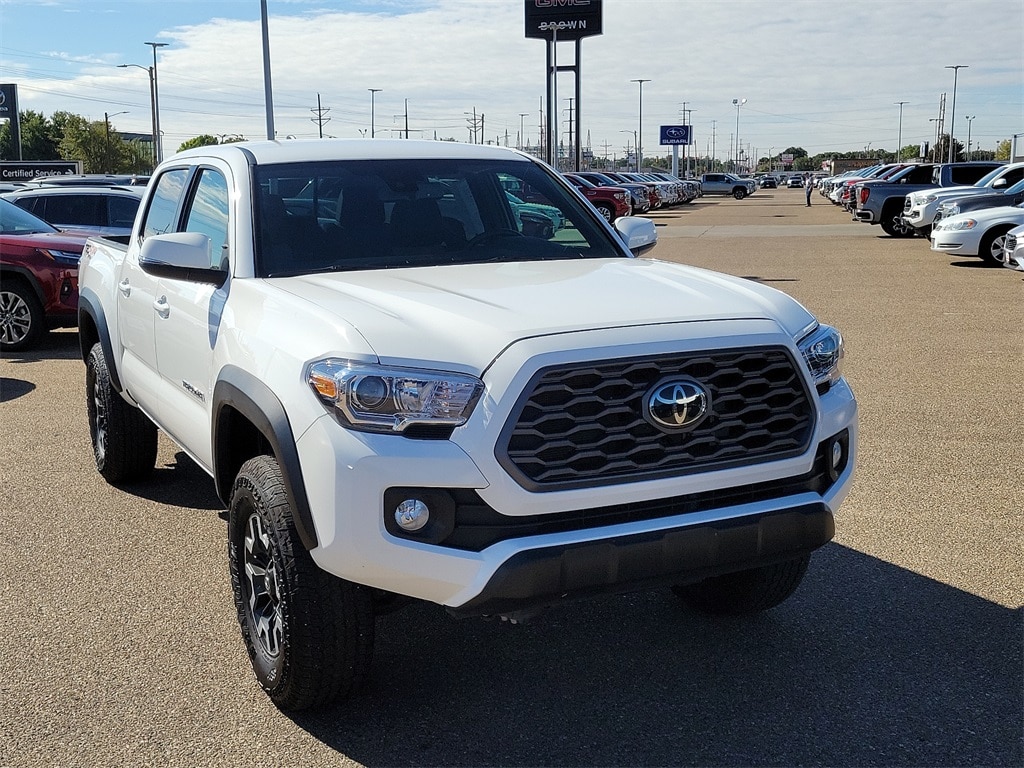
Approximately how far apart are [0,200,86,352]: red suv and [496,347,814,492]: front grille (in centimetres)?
905

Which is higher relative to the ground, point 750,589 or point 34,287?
point 34,287

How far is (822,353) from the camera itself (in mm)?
3580

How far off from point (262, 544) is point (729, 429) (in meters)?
1.52

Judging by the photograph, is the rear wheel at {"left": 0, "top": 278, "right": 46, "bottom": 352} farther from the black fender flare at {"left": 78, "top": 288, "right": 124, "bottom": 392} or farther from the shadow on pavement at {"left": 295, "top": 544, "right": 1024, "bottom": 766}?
the shadow on pavement at {"left": 295, "top": 544, "right": 1024, "bottom": 766}

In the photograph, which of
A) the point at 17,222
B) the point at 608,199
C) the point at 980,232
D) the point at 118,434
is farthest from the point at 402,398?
the point at 608,199

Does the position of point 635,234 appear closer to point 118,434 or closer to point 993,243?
point 118,434

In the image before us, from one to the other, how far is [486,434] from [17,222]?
10.2 m

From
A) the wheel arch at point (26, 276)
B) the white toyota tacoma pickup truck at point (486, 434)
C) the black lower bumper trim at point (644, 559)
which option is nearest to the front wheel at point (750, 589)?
the white toyota tacoma pickup truck at point (486, 434)

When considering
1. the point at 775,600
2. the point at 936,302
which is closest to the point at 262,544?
the point at 775,600

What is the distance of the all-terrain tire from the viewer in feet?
19.1

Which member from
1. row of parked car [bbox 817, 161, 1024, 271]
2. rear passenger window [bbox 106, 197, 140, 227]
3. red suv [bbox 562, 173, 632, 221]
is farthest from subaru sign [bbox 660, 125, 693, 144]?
rear passenger window [bbox 106, 197, 140, 227]

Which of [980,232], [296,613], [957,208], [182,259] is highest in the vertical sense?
[957,208]

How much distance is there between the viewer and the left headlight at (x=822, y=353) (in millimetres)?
3516

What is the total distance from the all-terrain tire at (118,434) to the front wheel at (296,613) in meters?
2.51
